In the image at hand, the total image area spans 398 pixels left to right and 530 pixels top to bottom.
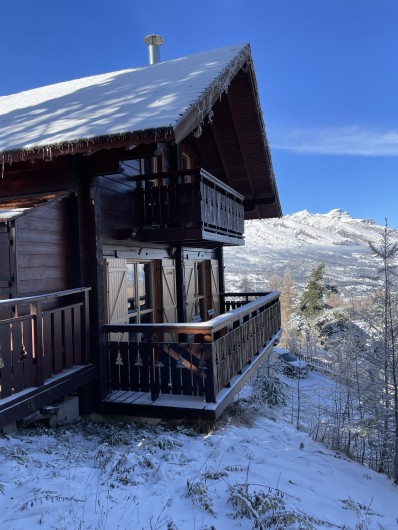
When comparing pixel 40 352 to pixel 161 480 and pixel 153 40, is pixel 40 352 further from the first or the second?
pixel 153 40

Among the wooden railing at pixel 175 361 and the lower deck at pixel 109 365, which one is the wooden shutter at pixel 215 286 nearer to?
the lower deck at pixel 109 365

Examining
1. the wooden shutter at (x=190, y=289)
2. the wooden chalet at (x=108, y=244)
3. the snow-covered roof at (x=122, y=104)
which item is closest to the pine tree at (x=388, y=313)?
the wooden shutter at (x=190, y=289)

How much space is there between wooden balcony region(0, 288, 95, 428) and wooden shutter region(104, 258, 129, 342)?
0.88 metres

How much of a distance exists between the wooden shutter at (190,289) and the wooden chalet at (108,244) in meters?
1.85

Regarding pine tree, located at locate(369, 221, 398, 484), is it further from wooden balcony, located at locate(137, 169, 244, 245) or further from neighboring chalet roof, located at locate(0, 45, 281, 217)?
wooden balcony, located at locate(137, 169, 244, 245)

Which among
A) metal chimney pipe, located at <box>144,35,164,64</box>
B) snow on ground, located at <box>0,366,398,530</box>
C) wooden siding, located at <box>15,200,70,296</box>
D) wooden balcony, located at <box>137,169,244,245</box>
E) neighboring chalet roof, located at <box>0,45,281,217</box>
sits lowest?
snow on ground, located at <box>0,366,398,530</box>

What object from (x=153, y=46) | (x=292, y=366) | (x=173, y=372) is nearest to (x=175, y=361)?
(x=173, y=372)

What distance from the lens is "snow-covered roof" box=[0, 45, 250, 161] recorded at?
568 cm

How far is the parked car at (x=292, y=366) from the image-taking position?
26.6 m

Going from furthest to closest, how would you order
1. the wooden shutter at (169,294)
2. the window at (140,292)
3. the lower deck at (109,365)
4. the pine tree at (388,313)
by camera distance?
the pine tree at (388,313), the wooden shutter at (169,294), the window at (140,292), the lower deck at (109,365)

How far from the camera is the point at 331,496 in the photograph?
521 centimetres

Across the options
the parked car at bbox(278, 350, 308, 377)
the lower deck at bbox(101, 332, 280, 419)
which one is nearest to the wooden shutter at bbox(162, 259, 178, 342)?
the lower deck at bbox(101, 332, 280, 419)

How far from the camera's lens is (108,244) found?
7.37 metres

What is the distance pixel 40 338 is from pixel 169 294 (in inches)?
200
